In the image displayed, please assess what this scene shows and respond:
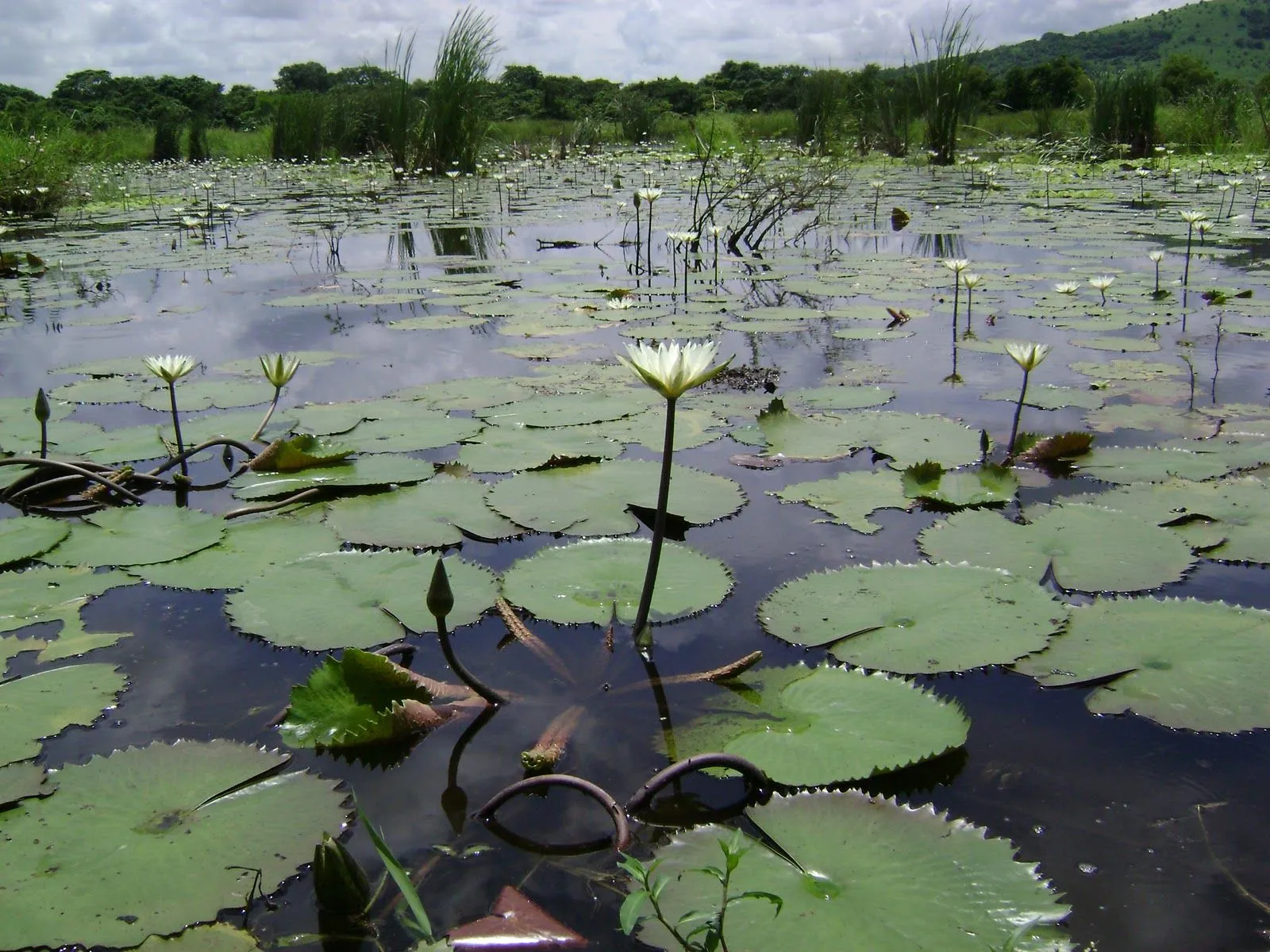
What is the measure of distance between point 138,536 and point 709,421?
1440 millimetres

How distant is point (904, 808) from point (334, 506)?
1.41m

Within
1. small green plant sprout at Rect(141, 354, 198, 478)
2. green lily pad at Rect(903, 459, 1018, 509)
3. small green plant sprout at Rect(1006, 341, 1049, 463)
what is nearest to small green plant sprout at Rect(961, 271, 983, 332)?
small green plant sprout at Rect(1006, 341, 1049, 463)

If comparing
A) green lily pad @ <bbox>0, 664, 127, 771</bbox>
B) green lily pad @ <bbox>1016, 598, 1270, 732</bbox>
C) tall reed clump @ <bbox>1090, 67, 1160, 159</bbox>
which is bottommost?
green lily pad @ <bbox>0, 664, 127, 771</bbox>

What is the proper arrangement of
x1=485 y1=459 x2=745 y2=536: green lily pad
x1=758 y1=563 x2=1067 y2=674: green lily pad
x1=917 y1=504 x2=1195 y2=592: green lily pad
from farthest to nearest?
x1=485 y1=459 x2=745 y2=536: green lily pad < x1=917 y1=504 x2=1195 y2=592: green lily pad < x1=758 y1=563 x2=1067 y2=674: green lily pad

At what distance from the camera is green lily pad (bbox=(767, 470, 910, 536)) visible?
1.93m

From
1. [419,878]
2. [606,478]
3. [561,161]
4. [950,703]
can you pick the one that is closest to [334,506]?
[606,478]

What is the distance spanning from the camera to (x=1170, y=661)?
1345 millimetres

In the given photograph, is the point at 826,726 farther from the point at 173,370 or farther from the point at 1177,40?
the point at 1177,40

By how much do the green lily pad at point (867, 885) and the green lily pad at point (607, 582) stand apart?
534mm

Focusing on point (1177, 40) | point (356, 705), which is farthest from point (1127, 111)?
point (1177, 40)

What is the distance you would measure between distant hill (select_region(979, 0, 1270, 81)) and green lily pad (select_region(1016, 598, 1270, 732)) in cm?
5994

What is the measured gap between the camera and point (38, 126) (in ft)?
37.9

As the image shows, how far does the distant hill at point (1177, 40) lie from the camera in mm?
55781

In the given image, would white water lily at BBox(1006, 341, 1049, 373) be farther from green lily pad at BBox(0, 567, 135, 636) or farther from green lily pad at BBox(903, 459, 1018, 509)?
green lily pad at BBox(0, 567, 135, 636)
